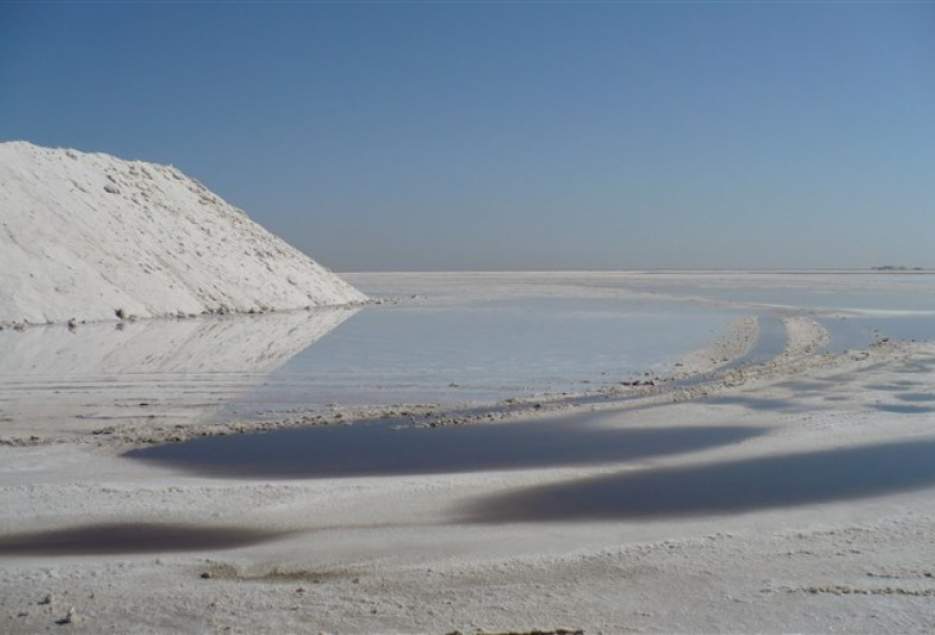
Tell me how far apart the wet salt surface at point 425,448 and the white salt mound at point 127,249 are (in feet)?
52.6

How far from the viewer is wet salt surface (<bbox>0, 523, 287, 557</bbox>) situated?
5598 mm

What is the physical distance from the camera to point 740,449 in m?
8.54

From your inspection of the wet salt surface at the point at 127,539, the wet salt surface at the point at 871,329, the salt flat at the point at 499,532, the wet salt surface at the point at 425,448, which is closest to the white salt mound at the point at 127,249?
the salt flat at the point at 499,532

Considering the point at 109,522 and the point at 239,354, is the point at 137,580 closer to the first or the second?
the point at 109,522

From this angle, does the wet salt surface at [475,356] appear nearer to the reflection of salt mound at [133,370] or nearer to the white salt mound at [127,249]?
the reflection of salt mound at [133,370]

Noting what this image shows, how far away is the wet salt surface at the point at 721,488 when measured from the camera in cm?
644

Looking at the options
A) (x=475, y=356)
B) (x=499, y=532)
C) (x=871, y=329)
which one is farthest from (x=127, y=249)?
(x=499, y=532)

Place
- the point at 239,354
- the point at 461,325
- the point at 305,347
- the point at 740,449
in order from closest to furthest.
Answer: the point at 740,449, the point at 239,354, the point at 305,347, the point at 461,325

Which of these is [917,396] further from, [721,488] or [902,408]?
[721,488]

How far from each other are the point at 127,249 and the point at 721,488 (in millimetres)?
24618

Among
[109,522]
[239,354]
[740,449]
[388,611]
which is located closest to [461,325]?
[239,354]

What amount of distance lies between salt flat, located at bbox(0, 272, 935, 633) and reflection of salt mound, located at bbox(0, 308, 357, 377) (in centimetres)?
470

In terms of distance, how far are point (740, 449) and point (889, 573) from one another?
139 inches

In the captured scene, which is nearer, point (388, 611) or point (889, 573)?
point (388, 611)
